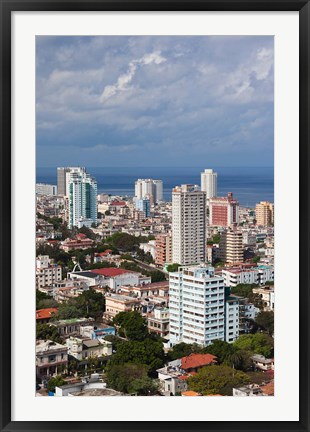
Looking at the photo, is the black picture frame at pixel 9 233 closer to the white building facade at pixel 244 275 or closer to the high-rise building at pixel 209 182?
the white building facade at pixel 244 275

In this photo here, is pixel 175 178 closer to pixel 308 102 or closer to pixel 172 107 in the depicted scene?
pixel 172 107

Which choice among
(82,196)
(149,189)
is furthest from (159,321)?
(149,189)

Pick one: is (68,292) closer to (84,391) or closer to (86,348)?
(86,348)

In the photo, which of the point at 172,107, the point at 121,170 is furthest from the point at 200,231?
the point at 172,107

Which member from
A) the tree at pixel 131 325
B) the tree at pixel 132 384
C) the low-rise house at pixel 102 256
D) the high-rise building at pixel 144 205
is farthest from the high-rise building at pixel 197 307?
the high-rise building at pixel 144 205

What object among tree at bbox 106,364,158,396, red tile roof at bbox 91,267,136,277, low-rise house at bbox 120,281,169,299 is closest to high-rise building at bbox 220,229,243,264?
low-rise house at bbox 120,281,169,299

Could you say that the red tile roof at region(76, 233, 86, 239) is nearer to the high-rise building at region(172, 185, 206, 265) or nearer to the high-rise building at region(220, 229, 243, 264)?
the high-rise building at region(172, 185, 206, 265)
